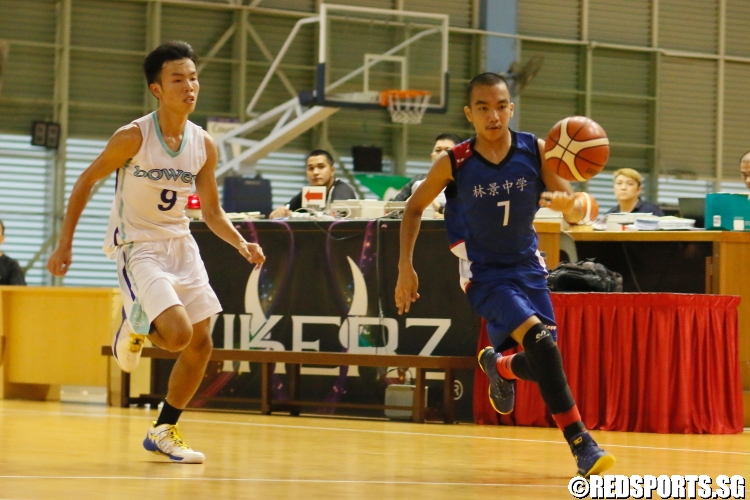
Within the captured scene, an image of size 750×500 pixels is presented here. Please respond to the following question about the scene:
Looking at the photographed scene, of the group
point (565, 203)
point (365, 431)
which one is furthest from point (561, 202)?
point (365, 431)

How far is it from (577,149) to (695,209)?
18.2 ft

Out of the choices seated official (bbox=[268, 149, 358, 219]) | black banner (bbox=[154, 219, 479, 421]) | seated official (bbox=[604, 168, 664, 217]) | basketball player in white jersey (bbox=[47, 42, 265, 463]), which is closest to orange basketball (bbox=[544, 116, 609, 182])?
basketball player in white jersey (bbox=[47, 42, 265, 463])

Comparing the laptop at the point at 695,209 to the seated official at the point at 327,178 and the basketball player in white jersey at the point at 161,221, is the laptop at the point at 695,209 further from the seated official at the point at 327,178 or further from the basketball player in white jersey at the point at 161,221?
the basketball player in white jersey at the point at 161,221

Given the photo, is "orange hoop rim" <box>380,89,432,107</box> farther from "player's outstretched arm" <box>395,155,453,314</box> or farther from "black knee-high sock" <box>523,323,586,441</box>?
"black knee-high sock" <box>523,323,586,441</box>

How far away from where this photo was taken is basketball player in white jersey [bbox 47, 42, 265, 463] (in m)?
5.55

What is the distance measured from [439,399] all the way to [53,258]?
14.4 ft

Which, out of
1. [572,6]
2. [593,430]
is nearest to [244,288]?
[593,430]

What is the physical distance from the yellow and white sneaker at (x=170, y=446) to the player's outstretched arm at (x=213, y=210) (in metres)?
0.94

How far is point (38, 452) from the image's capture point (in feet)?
19.5

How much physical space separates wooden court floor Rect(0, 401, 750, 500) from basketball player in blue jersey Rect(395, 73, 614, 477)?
0.73m

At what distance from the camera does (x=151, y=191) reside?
5.62 metres

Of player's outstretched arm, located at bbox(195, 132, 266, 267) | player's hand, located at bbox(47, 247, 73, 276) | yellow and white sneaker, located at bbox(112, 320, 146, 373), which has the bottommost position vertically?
yellow and white sneaker, located at bbox(112, 320, 146, 373)

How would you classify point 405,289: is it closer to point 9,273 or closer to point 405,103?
point 9,273

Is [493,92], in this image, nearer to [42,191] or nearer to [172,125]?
[172,125]
